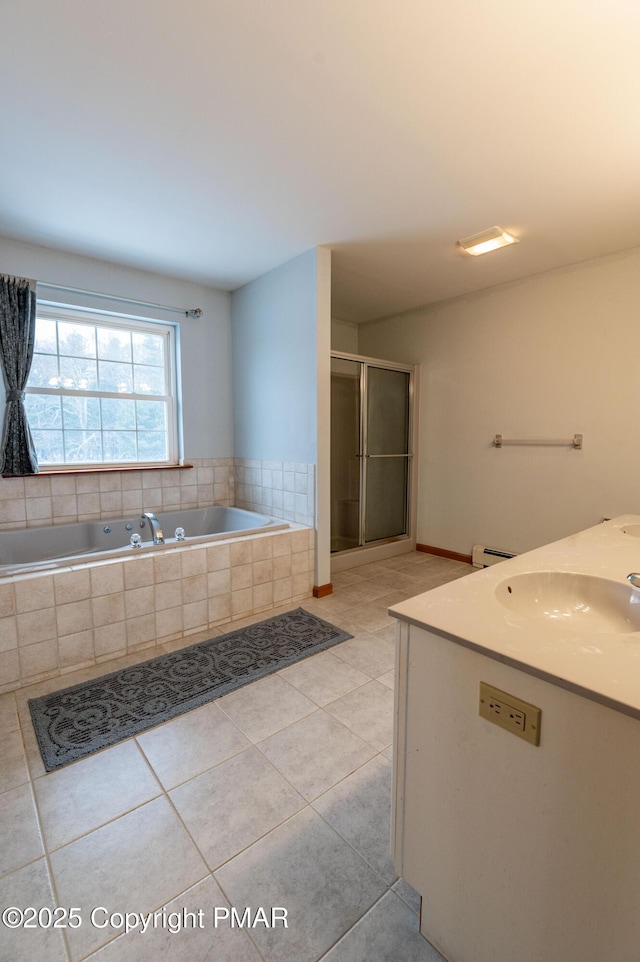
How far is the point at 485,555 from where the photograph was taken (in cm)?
355

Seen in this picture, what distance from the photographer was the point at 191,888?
1.05 meters

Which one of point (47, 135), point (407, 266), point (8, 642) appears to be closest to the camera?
point (47, 135)

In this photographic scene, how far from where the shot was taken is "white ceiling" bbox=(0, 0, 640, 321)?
124cm

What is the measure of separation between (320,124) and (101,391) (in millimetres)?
2299

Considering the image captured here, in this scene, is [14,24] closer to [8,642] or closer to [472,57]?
[472,57]

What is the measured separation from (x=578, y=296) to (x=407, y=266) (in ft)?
3.99

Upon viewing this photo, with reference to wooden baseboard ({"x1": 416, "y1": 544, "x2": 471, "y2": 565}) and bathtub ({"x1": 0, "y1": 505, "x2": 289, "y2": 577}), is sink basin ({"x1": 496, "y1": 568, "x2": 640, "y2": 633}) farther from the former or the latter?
wooden baseboard ({"x1": 416, "y1": 544, "x2": 471, "y2": 565})

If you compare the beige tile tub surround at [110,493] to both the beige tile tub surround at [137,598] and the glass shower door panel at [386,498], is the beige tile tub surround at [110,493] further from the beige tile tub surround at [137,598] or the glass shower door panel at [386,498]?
the glass shower door panel at [386,498]

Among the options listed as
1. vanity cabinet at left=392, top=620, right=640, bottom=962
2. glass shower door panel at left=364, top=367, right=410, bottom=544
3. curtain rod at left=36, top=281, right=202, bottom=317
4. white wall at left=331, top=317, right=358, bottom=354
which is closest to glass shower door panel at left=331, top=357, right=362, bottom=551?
glass shower door panel at left=364, top=367, right=410, bottom=544

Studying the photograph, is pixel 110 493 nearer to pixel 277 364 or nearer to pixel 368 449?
pixel 277 364

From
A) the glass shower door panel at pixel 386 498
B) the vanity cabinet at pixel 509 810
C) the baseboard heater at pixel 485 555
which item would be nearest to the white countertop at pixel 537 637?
the vanity cabinet at pixel 509 810

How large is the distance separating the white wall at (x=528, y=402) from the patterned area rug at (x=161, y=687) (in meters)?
1.89

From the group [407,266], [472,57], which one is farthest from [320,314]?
[472,57]

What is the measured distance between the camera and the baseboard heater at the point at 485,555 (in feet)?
11.4
